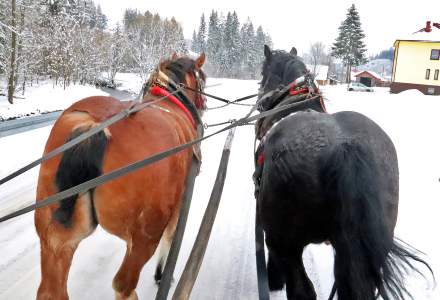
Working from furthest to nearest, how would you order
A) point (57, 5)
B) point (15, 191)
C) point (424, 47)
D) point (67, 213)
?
point (424, 47)
point (57, 5)
point (15, 191)
point (67, 213)

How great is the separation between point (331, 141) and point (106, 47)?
1655 inches

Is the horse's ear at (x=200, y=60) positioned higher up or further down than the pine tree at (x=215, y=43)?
further down

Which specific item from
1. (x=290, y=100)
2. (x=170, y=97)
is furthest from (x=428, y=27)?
(x=170, y=97)

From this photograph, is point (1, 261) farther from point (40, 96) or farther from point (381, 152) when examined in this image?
point (40, 96)

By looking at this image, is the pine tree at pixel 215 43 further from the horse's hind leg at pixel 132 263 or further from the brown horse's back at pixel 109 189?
the horse's hind leg at pixel 132 263

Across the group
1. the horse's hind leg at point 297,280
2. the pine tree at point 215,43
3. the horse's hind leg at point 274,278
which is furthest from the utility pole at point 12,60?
the pine tree at point 215,43

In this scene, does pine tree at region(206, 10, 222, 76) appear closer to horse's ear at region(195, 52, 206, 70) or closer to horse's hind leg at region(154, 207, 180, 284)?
horse's ear at region(195, 52, 206, 70)

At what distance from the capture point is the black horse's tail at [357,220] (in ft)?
6.54

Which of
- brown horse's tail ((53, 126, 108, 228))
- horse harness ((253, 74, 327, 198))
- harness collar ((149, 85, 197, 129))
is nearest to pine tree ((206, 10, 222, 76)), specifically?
horse harness ((253, 74, 327, 198))

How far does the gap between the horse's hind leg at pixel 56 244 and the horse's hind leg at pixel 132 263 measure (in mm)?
346

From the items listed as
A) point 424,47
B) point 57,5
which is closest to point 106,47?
point 57,5

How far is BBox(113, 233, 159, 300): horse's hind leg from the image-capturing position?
2.35 m

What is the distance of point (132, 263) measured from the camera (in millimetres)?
2365

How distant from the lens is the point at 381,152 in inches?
86.7
